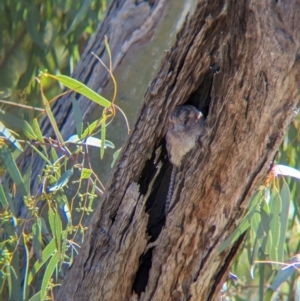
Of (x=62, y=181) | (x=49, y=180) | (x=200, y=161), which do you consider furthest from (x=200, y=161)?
(x=49, y=180)

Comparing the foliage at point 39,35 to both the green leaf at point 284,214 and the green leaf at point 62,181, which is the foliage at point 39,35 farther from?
the green leaf at point 284,214

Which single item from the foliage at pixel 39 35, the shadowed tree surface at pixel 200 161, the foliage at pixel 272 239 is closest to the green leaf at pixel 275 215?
the foliage at pixel 272 239

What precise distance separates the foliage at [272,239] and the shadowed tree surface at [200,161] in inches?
3.2

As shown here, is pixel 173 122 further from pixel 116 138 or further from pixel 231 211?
pixel 116 138

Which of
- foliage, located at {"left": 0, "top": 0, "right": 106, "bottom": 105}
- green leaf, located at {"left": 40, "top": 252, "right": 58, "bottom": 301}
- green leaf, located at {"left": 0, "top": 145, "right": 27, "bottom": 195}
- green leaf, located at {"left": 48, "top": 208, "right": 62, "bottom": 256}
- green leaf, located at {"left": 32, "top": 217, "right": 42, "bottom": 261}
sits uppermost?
foliage, located at {"left": 0, "top": 0, "right": 106, "bottom": 105}

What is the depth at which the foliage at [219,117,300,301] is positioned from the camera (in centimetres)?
138

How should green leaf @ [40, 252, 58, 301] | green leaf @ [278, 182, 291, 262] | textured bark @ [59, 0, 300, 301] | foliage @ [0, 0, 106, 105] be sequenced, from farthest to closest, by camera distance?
foliage @ [0, 0, 106, 105] < green leaf @ [278, 182, 291, 262] < green leaf @ [40, 252, 58, 301] < textured bark @ [59, 0, 300, 301]

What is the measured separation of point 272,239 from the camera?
1.42 metres

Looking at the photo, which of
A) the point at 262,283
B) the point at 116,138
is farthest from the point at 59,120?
the point at 262,283

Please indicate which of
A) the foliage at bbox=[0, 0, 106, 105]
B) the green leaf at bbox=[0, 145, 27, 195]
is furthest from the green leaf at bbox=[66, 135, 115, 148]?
the foliage at bbox=[0, 0, 106, 105]

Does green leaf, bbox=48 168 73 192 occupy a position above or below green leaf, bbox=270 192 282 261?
below

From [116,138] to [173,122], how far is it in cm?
80

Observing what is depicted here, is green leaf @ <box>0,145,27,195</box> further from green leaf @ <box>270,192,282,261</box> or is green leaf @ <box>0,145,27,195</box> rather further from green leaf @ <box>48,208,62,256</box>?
→ green leaf @ <box>270,192,282,261</box>

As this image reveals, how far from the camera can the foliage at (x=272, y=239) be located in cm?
138
